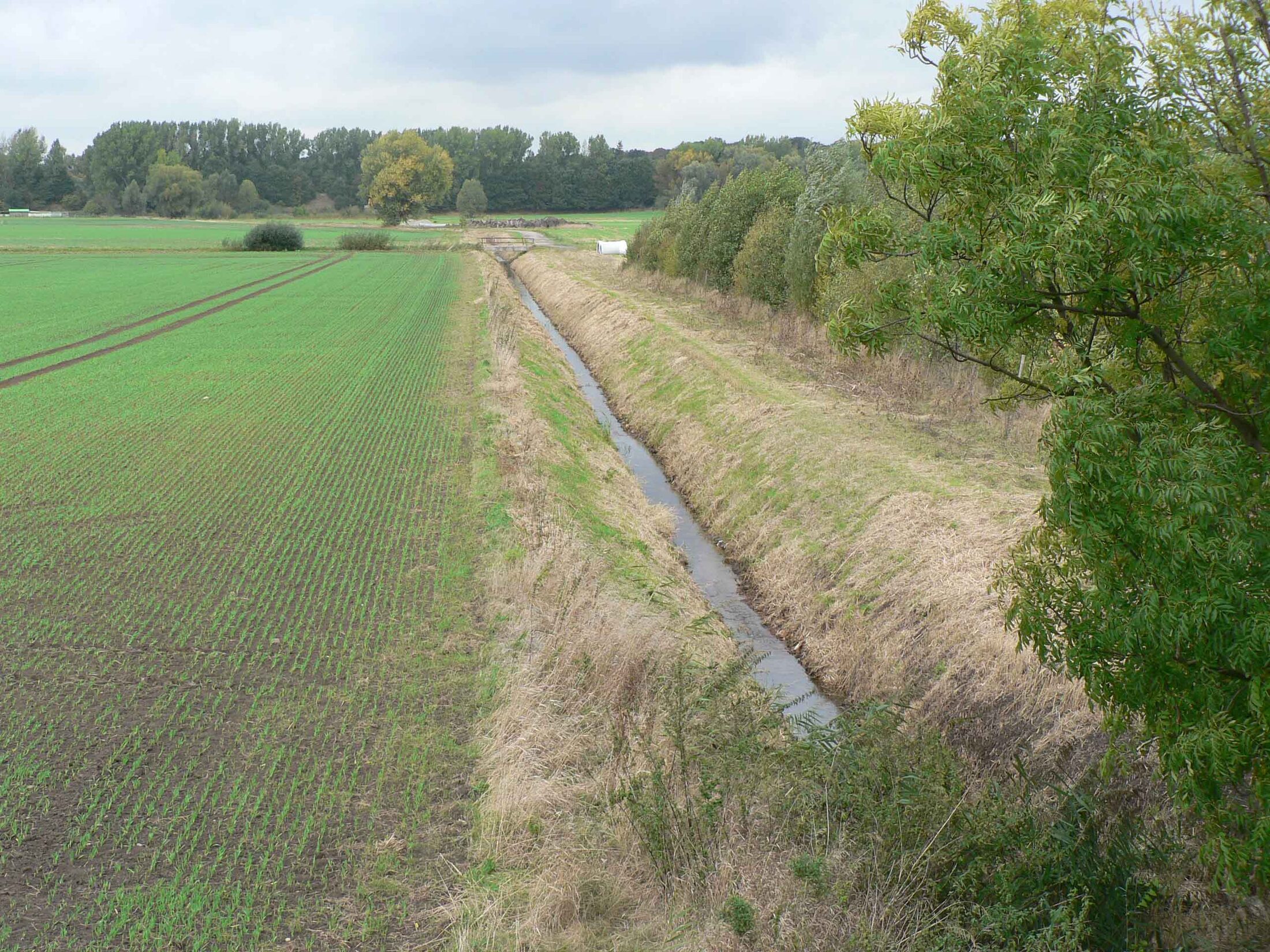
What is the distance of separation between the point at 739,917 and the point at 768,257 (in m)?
34.2

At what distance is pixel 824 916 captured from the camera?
6590mm

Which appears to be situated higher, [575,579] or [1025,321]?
[1025,321]

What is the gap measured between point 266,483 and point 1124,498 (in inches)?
638

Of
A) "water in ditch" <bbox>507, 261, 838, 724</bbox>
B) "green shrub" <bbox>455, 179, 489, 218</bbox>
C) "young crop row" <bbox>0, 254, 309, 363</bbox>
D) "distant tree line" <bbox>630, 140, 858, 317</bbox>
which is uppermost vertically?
"green shrub" <bbox>455, 179, 489, 218</bbox>

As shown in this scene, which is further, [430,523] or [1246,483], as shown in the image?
[430,523]

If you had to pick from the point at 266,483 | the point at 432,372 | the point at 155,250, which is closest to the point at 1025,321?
the point at 266,483

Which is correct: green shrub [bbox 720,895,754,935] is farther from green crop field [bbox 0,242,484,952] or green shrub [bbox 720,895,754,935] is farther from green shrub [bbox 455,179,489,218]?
green shrub [bbox 455,179,489,218]

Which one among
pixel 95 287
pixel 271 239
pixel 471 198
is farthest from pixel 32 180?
pixel 95 287

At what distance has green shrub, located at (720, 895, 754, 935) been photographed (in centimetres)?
647

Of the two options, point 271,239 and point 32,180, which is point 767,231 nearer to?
point 271,239

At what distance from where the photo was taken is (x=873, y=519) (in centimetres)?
1720

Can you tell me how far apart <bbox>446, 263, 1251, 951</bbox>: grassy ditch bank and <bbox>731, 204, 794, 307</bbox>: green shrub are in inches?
1120

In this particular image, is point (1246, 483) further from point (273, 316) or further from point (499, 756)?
point (273, 316)

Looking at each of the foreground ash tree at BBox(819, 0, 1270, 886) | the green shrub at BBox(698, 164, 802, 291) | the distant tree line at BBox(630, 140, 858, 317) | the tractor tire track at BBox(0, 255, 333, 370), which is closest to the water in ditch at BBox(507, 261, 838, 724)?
the foreground ash tree at BBox(819, 0, 1270, 886)
